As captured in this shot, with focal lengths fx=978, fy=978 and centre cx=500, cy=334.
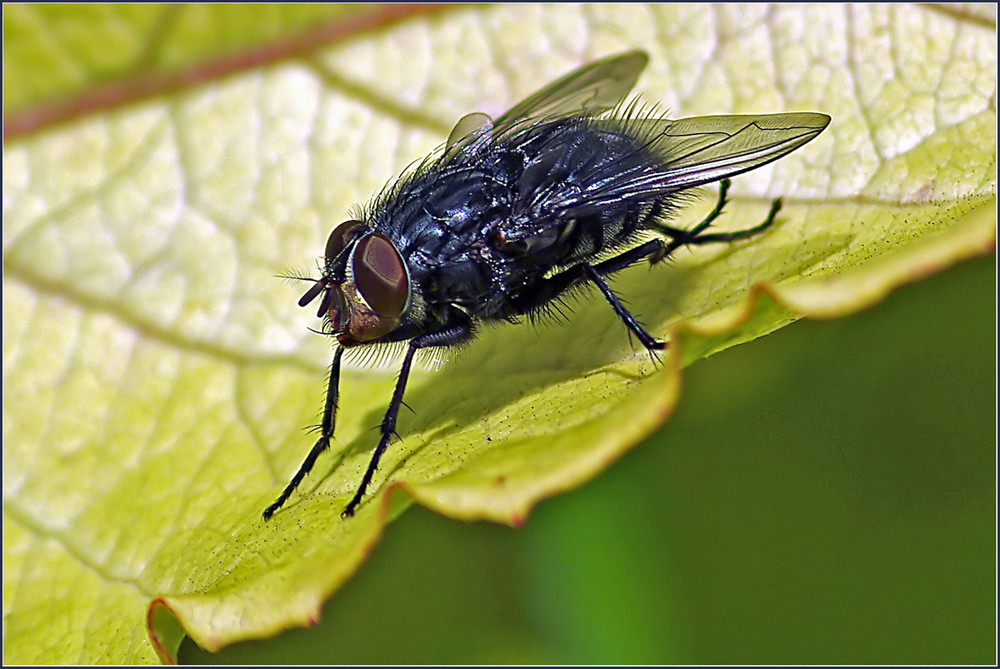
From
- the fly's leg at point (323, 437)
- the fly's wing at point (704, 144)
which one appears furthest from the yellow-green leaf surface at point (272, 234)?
the fly's wing at point (704, 144)

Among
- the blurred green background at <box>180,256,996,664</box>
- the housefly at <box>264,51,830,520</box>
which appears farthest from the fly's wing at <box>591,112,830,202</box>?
the blurred green background at <box>180,256,996,664</box>

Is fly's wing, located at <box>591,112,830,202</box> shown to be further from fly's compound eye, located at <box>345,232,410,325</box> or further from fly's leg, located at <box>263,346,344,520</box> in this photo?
fly's leg, located at <box>263,346,344,520</box>

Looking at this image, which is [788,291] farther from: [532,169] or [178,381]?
[178,381]

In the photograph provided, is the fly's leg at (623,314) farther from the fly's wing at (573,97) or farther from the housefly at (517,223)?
the fly's wing at (573,97)

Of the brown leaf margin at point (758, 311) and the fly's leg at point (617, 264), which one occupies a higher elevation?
the brown leaf margin at point (758, 311)

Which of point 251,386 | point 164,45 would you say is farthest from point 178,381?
point 164,45

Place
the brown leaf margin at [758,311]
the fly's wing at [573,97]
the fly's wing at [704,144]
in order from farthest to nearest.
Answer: the fly's wing at [573,97], the fly's wing at [704,144], the brown leaf margin at [758,311]

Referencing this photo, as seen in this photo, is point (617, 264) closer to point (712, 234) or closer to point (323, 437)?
point (712, 234)
